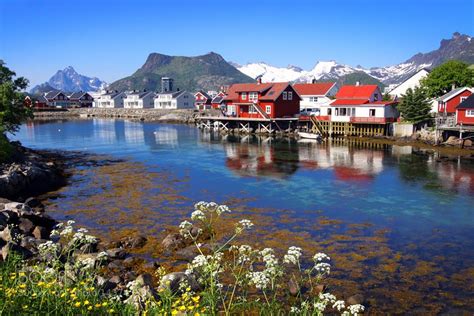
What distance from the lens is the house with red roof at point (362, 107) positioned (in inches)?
2266

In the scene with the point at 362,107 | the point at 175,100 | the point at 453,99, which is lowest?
the point at 362,107

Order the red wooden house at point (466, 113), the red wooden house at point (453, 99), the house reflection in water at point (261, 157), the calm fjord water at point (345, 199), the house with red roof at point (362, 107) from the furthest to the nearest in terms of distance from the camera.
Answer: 1. the house with red roof at point (362, 107)
2. the red wooden house at point (453, 99)
3. the red wooden house at point (466, 113)
4. the house reflection in water at point (261, 157)
5. the calm fjord water at point (345, 199)

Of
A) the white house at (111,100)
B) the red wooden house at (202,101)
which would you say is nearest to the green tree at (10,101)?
the red wooden house at (202,101)

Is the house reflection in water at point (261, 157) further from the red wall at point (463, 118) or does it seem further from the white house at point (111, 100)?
the white house at point (111, 100)

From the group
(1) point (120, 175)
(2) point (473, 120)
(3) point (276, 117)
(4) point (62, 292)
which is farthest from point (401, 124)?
(4) point (62, 292)

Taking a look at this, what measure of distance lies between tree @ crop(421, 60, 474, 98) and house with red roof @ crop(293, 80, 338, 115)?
52.7ft

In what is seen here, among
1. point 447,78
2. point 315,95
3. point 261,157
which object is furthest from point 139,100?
point 261,157

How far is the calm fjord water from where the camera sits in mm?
15398

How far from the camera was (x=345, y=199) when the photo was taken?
2614cm

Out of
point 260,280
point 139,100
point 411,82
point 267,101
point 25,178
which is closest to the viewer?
point 260,280

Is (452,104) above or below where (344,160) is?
above

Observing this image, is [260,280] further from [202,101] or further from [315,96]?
[202,101]

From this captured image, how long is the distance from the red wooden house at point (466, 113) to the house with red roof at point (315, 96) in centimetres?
2925

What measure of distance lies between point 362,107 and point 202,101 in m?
75.7
